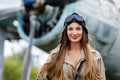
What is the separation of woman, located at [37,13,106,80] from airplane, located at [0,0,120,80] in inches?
223

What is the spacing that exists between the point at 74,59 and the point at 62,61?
57 mm

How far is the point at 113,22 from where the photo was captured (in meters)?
8.13

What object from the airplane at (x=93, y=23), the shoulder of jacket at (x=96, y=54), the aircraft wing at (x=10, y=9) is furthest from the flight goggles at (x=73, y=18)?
the aircraft wing at (x=10, y=9)

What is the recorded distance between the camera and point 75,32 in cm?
228

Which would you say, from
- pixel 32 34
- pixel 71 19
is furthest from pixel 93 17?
pixel 71 19

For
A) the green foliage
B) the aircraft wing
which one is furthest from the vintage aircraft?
the green foliage

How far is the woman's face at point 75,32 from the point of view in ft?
7.47

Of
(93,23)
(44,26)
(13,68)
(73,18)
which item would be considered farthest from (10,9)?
(73,18)

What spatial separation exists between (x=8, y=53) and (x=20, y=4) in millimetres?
4984

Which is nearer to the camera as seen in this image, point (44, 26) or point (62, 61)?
point (62, 61)

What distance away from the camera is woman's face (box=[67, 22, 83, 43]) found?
2.28 m

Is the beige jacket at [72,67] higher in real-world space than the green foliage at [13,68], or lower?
higher

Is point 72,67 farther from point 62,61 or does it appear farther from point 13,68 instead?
point 13,68

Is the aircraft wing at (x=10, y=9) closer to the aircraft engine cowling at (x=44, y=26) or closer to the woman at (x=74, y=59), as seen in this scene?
the aircraft engine cowling at (x=44, y=26)
